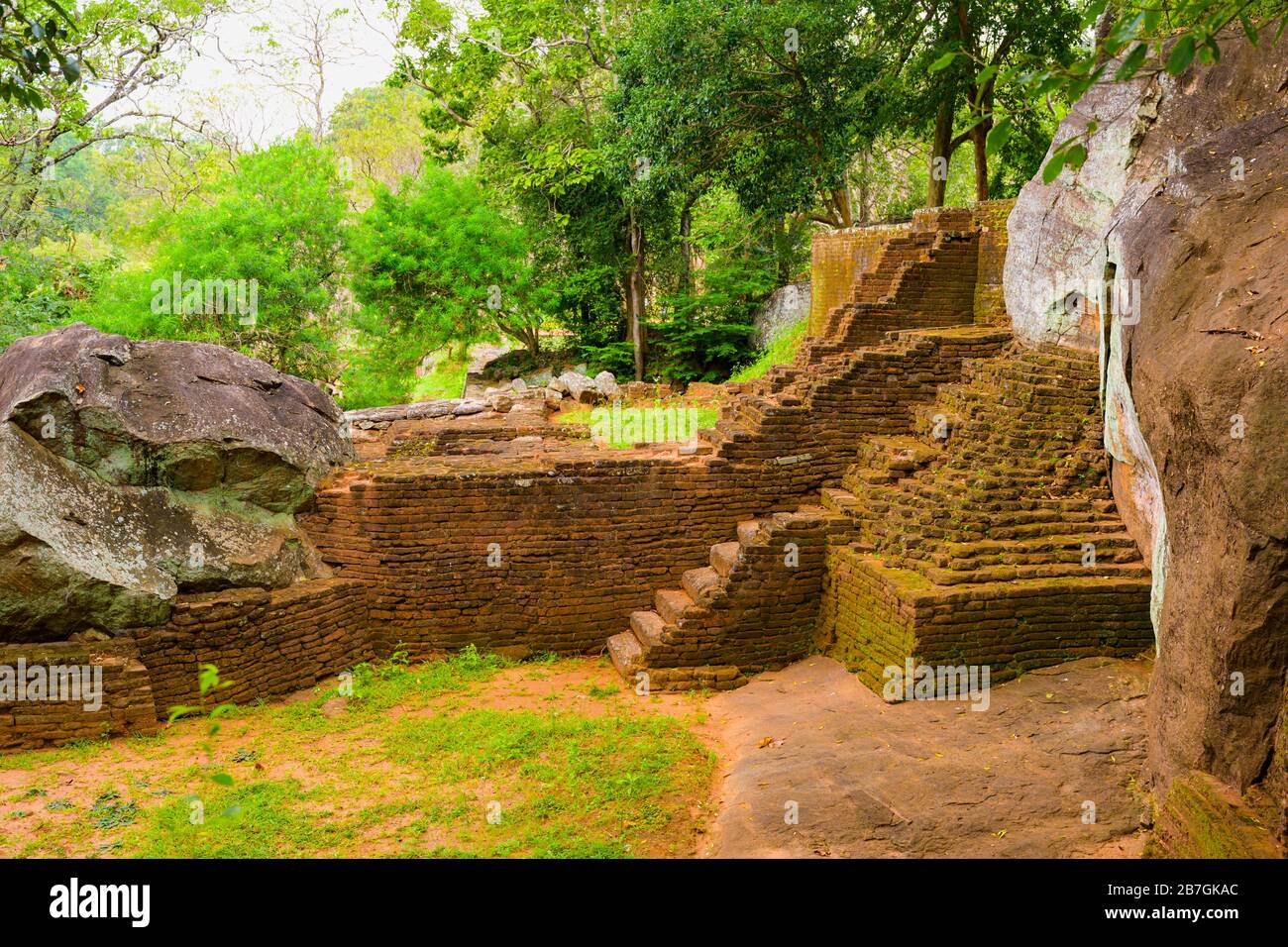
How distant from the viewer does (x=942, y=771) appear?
6246 millimetres

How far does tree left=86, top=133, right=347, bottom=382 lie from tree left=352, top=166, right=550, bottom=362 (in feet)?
3.25

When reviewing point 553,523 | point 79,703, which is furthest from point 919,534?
point 79,703

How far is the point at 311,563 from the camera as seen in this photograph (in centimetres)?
898

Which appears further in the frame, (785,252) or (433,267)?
(785,252)

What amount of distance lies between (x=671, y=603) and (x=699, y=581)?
12.5 inches

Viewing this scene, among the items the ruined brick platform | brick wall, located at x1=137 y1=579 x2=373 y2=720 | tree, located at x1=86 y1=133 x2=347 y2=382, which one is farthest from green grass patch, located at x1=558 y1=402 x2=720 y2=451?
tree, located at x1=86 y1=133 x2=347 y2=382

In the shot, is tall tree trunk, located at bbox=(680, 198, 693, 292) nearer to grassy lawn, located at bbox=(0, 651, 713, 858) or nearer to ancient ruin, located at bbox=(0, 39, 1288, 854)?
ancient ruin, located at bbox=(0, 39, 1288, 854)

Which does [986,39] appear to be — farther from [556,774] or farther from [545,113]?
[556,774]

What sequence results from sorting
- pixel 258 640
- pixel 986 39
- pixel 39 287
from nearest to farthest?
1. pixel 258 640
2. pixel 986 39
3. pixel 39 287

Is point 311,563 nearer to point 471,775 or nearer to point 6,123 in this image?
point 471,775

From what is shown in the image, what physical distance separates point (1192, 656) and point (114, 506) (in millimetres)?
7261

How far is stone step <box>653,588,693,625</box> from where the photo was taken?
8.88m

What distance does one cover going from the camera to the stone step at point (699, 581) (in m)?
8.88

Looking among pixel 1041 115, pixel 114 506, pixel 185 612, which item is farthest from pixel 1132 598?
pixel 1041 115
